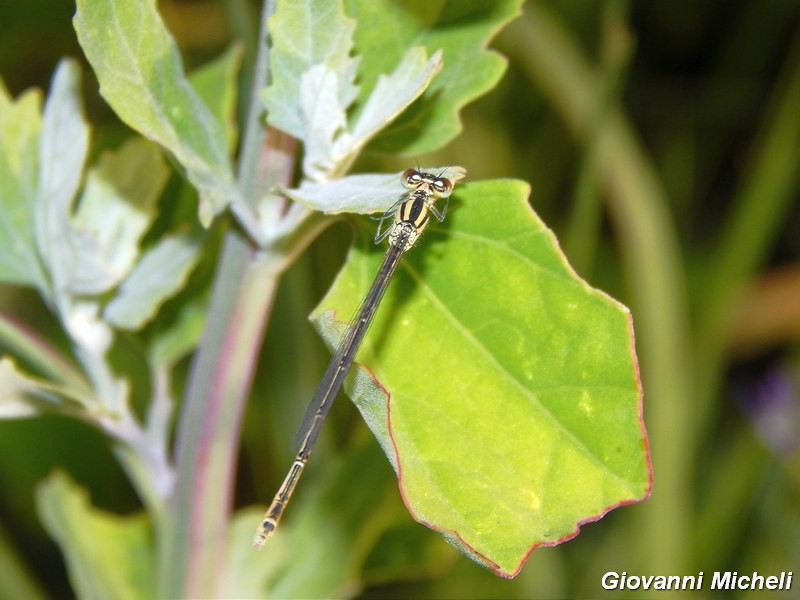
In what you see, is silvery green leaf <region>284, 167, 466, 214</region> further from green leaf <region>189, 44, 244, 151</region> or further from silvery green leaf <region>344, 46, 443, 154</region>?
green leaf <region>189, 44, 244, 151</region>

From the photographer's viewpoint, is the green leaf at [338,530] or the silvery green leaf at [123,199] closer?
the silvery green leaf at [123,199]

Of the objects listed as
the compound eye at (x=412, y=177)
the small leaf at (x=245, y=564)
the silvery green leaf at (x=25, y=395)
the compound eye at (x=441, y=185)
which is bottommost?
the small leaf at (x=245, y=564)

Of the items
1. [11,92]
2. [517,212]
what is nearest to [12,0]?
[11,92]

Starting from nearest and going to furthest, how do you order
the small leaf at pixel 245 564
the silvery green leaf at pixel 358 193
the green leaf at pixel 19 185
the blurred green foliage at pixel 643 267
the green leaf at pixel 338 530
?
the silvery green leaf at pixel 358 193
the green leaf at pixel 19 185
the small leaf at pixel 245 564
the green leaf at pixel 338 530
the blurred green foliage at pixel 643 267

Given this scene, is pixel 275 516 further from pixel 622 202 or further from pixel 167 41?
pixel 622 202

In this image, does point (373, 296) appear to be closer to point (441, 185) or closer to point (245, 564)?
point (441, 185)

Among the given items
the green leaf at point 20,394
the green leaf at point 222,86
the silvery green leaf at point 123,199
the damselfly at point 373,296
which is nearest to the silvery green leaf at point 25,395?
the green leaf at point 20,394

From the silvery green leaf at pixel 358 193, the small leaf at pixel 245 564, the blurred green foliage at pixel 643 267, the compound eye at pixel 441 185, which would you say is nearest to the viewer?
the silvery green leaf at pixel 358 193

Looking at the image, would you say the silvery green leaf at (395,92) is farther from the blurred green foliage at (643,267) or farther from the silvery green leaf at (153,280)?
the blurred green foliage at (643,267)
